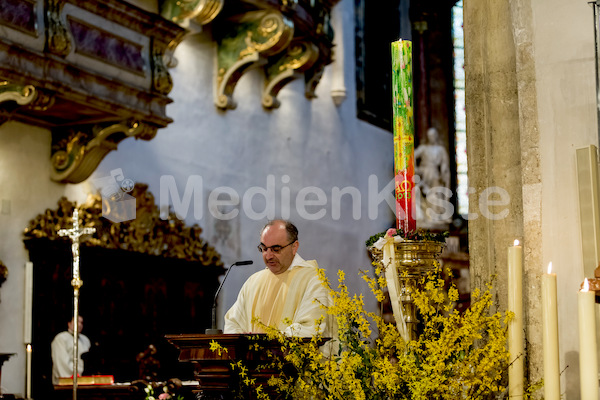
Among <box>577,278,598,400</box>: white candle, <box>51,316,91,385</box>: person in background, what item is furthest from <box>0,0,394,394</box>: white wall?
<box>577,278,598,400</box>: white candle

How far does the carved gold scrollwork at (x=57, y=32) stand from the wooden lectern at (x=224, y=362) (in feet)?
19.3

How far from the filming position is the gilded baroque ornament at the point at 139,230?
10438 mm

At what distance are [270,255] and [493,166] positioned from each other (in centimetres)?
236

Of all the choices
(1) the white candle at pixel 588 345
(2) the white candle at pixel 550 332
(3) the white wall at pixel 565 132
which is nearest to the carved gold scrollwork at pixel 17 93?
(3) the white wall at pixel 565 132

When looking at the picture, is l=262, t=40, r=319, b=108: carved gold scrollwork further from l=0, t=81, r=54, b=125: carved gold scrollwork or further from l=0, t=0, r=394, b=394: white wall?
l=0, t=81, r=54, b=125: carved gold scrollwork

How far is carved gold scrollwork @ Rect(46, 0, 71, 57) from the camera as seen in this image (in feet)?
30.2

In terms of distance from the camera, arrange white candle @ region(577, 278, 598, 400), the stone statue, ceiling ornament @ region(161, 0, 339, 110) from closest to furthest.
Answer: white candle @ region(577, 278, 598, 400) < ceiling ornament @ region(161, 0, 339, 110) < the stone statue

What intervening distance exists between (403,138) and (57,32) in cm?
686

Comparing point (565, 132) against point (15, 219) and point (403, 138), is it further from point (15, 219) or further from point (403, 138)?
point (15, 219)

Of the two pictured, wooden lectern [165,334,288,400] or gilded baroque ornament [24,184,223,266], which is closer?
wooden lectern [165,334,288,400]

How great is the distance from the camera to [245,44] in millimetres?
13367

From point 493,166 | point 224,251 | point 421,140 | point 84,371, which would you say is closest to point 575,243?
point 493,166

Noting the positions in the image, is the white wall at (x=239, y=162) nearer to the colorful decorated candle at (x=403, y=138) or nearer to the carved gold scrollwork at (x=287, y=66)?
the carved gold scrollwork at (x=287, y=66)

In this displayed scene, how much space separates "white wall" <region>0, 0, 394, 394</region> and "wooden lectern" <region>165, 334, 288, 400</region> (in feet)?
21.5
